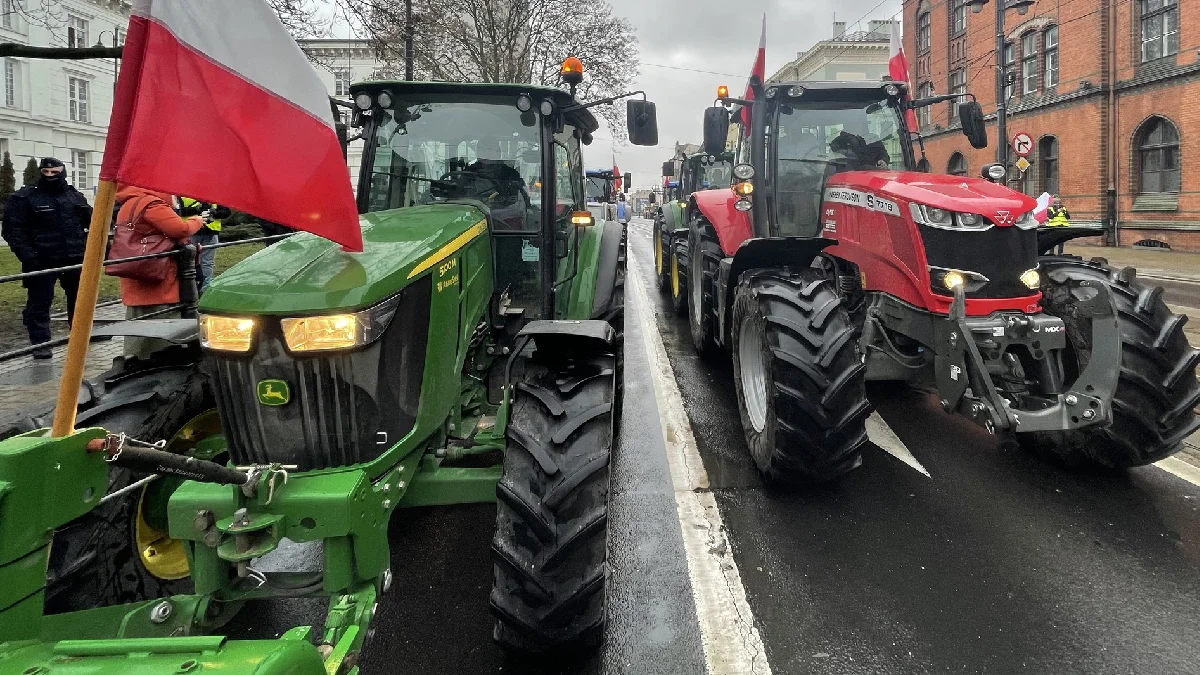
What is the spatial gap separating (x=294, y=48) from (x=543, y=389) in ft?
4.90

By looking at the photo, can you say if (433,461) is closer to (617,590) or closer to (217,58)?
(617,590)

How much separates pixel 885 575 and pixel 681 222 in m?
9.05

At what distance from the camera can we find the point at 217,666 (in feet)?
4.83

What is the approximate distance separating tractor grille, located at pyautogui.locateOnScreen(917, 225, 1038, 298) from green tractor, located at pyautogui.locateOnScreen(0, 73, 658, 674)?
223 cm

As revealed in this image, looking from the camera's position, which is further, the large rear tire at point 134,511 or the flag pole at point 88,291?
the large rear tire at point 134,511

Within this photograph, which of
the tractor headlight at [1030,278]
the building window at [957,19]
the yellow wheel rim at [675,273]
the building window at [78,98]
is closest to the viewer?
the tractor headlight at [1030,278]

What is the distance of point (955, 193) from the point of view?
443 centimetres

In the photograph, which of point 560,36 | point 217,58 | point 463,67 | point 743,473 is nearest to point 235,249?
point 463,67

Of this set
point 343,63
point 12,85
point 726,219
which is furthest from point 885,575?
point 12,85

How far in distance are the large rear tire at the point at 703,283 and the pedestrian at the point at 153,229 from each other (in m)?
4.34

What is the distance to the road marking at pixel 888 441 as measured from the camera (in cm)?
481

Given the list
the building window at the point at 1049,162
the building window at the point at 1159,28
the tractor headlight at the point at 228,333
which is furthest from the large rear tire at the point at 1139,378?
the building window at the point at 1049,162

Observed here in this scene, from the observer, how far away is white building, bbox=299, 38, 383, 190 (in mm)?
4646

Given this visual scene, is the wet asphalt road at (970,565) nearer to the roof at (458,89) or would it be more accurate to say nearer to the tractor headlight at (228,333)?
the tractor headlight at (228,333)
